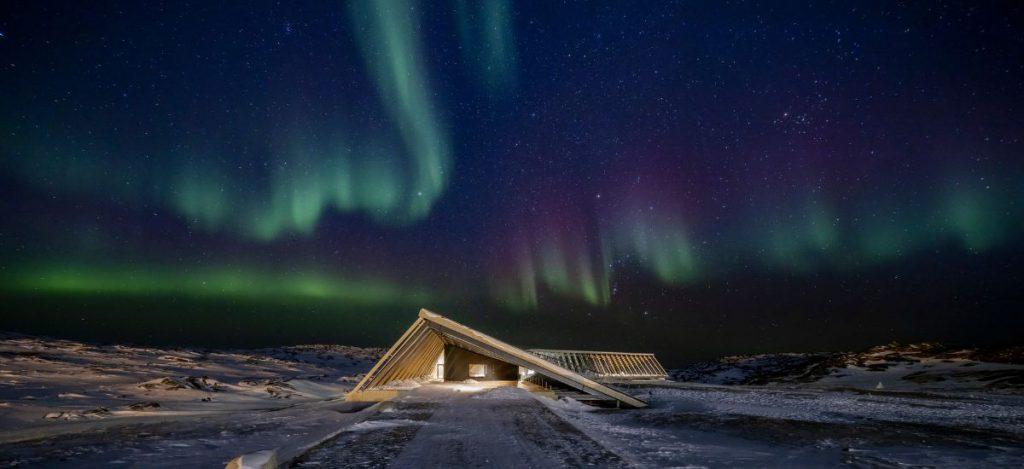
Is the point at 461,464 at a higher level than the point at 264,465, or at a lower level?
lower

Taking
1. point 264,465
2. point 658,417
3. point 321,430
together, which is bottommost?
point 658,417

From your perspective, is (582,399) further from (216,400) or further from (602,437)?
(216,400)

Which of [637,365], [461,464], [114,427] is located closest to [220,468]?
[461,464]

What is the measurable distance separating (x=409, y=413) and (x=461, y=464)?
16.5 ft

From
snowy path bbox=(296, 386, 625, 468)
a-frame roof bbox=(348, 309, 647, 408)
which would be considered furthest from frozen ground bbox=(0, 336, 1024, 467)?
a-frame roof bbox=(348, 309, 647, 408)

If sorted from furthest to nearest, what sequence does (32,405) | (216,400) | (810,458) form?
(216,400), (32,405), (810,458)

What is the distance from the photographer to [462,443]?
6570mm

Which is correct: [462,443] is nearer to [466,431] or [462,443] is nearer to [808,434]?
[466,431]

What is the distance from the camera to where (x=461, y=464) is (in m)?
5.31

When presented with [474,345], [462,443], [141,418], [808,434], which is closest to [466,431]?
[462,443]

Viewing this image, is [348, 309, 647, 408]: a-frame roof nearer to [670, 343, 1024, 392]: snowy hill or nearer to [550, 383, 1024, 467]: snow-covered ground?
[550, 383, 1024, 467]: snow-covered ground

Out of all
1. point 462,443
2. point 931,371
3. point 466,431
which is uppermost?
point 462,443

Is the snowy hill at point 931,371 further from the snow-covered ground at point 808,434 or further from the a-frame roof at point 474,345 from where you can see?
the a-frame roof at point 474,345

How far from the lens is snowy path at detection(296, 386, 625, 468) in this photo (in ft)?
17.7
